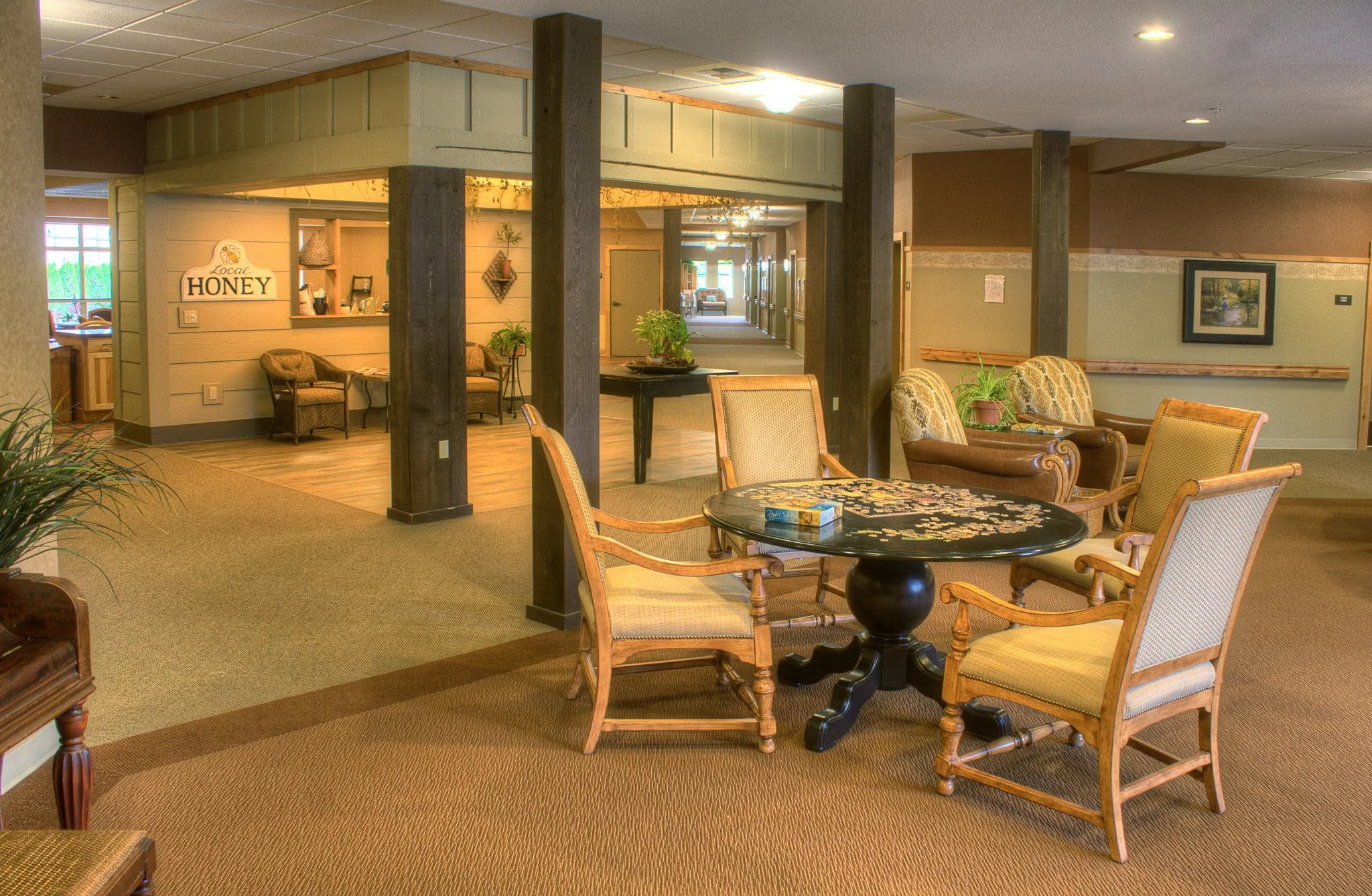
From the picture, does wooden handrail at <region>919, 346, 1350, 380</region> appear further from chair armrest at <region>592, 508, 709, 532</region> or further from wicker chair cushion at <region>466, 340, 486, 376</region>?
chair armrest at <region>592, 508, 709, 532</region>

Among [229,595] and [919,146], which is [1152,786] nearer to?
[229,595]

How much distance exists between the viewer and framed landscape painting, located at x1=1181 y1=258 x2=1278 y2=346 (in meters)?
10.6

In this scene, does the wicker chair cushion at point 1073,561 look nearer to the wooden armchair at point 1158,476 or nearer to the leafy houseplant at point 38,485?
the wooden armchair at point 1158,476

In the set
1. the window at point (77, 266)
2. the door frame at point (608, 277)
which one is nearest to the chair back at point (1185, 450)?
the door frame at point (608, 277)

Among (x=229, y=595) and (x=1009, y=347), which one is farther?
(x=1009, y=347)

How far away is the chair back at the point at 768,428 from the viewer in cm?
489

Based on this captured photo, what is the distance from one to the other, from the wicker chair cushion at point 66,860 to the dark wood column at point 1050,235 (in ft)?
22.5

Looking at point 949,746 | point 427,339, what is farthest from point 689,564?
point 427,339

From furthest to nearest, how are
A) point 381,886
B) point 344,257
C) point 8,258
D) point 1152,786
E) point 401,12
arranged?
point 344,257
point 401,12
point 8,258
point 1152,786
point 381,886

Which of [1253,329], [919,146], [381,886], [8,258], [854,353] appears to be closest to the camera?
[381,886]

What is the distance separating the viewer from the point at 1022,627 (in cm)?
329

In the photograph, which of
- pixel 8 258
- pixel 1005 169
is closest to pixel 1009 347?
pixel 1005 169

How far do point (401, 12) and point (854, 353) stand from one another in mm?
2881

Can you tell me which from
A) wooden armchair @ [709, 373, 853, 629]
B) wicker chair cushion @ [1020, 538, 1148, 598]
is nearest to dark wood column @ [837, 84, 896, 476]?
wooden armchair @ [709, 373, 853, 629]
